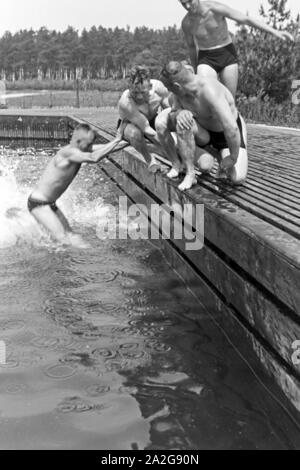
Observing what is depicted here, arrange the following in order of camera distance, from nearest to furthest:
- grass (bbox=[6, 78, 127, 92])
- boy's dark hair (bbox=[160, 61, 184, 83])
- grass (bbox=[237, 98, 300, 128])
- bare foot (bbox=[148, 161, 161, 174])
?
boy's dark hair (bbox=[160, 61, 184, 83]) → bare foot (bbox=[148, 161, 161, 174]) → grass (bbox=[237, 98, 300, 128]) → grass (bbox=[6, 78, 127, 92])

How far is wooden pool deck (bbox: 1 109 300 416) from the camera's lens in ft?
10.7

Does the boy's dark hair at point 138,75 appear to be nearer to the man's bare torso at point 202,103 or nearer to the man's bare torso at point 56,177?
the man's bare torso at point 202,103

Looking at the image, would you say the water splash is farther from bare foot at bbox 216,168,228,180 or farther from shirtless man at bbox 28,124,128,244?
bare foot at bbox 216,168,228,180

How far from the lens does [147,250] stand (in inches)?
281

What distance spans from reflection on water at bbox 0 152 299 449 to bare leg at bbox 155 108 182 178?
1109 mm

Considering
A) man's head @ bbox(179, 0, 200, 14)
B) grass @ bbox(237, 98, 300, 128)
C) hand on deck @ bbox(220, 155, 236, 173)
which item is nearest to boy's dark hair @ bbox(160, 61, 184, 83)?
hand on deck @ bbox(220, 155, 236, 173)

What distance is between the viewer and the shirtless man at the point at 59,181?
686 cm

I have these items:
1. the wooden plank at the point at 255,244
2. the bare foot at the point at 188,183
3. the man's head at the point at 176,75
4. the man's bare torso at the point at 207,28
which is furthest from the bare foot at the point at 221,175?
the man's bare torso at the point at 207,28

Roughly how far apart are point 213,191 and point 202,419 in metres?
2.73

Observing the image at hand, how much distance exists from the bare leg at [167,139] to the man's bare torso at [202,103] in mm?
378

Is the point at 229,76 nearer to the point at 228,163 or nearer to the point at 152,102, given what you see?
the point at 152,102

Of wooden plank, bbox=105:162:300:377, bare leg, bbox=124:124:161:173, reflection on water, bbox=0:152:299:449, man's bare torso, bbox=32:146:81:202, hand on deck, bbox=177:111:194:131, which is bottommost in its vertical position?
reflection on water, bbox=0:152:299:449

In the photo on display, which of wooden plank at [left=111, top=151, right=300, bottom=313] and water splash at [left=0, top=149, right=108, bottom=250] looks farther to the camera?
water splash at [left=0, top=149, right=108, bottom=250]

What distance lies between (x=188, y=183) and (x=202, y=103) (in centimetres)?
81
